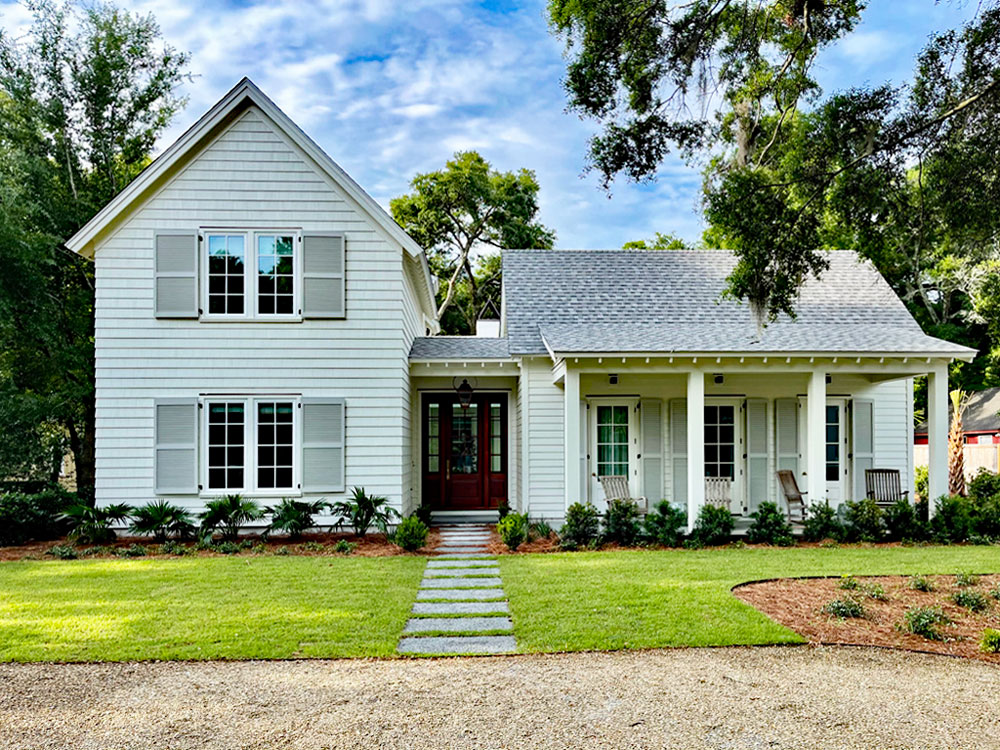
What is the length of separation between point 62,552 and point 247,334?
13.0 ft

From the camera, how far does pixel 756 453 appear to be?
42.3ft

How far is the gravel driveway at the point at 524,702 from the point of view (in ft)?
13.0

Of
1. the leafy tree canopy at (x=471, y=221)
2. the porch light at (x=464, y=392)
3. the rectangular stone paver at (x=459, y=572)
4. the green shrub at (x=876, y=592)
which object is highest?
the leafy tree canopy at (x=471, y=221)

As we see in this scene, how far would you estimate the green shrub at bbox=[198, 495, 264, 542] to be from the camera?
35.3 ft

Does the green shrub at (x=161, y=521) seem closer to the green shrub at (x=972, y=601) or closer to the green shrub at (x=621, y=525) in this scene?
the green shrub at (x=621, y=525)

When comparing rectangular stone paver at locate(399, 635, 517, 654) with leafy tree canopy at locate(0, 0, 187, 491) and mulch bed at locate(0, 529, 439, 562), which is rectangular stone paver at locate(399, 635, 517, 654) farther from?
leafy tree canopy at locate(0, 0, 187, 491)

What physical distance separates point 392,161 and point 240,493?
63.9 feet

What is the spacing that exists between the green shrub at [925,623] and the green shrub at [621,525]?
4.64 meters

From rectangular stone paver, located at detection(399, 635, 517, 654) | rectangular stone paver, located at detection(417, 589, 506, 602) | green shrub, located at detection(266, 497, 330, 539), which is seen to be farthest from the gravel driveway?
green shrub, located at detection(266, 497, 330, 539)

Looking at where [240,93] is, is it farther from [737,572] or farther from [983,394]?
[983,394]

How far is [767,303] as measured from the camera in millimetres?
9414

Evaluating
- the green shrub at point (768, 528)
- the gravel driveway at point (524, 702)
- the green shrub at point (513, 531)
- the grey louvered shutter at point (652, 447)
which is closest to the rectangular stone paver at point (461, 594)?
the gravel driveway at point (524, 702)

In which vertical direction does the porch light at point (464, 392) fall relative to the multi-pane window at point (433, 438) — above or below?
above

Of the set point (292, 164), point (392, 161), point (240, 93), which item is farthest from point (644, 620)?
point (392, 161)
